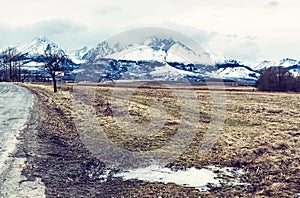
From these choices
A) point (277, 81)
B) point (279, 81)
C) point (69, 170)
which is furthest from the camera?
point (277, 81)

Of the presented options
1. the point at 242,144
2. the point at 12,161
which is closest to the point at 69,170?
the point at 12,161

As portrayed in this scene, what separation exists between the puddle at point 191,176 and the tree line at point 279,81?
7100cm

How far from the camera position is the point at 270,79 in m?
85.6

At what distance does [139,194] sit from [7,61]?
111387 millimetres

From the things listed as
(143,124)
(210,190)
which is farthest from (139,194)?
(143,124)

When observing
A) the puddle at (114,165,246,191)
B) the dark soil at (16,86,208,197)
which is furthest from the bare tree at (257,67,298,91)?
the puddle at (114,165,246,191)

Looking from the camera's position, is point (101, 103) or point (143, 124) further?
point (101, 103)

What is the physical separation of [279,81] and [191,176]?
7489cm

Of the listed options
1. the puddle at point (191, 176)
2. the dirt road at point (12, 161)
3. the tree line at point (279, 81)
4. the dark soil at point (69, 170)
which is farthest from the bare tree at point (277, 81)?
the puddle at point (191, 176)

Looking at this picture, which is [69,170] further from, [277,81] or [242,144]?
[277,81]

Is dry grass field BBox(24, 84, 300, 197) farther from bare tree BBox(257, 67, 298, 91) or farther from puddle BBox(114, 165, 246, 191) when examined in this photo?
bare tree BBox(257, 67, 298, 91)

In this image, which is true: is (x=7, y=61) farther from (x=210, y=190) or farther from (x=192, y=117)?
(x=210, y=190)

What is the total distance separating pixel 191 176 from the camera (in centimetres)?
1555

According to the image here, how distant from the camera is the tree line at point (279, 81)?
Answer: 273 ft
